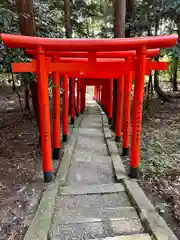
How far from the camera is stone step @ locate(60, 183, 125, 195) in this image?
4.01m

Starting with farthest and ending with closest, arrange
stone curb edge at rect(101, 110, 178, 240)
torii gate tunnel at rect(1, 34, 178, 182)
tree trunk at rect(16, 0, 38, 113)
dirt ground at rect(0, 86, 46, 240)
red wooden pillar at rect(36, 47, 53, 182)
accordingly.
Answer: tree trunk at rect(16, 0, 38, 113) → red wooden pillar at rect(36, 47, 53, 182) → torii gate tunnel at rect(1, 34, 178, 182) → dirt ground at rect(0, 86, 46, 240) → stone curb edge at rect(101, 110, 178, 240)

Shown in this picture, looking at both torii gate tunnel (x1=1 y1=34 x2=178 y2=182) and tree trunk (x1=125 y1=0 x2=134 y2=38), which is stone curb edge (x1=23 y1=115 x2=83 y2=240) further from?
tree trunk (x1=125 y1=0 x2=134 y2=38)

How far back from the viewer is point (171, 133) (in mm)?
7473

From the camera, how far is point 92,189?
412 cm

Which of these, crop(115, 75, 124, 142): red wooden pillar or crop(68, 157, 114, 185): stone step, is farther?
crop(115, 75, 124, 142): red wooden pillar

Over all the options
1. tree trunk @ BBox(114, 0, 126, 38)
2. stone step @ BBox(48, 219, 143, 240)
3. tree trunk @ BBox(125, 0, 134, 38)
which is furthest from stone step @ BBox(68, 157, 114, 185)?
tree trunk @ BBox(125, 0, 134, 38)

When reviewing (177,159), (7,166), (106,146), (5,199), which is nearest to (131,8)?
(106,146)

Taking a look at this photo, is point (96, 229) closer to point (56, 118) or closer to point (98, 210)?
point (98, 210)

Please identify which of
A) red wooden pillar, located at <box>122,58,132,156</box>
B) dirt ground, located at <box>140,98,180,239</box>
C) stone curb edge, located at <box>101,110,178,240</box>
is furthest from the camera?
red wooden pillar, located at <box>122,58,132,156</box>

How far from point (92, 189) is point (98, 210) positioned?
2.17 feet

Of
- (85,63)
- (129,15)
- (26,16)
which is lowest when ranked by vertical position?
(85,63)

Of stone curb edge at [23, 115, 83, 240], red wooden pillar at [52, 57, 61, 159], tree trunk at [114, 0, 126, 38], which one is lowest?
stone curb edge at [23, 115, 83, 240]

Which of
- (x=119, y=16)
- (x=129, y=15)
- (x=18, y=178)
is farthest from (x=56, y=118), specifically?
(x=129, y=15)

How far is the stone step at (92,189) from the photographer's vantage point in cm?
401
